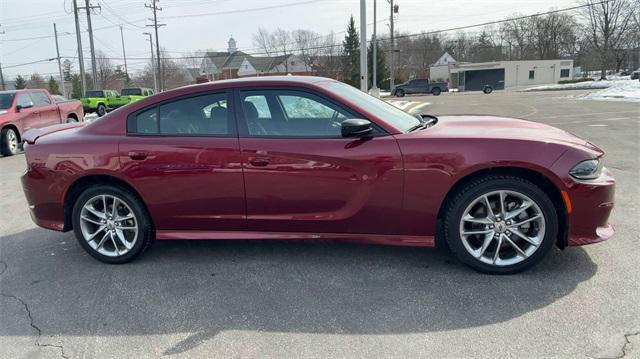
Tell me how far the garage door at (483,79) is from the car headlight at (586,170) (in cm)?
5638

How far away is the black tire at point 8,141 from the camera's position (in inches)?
442

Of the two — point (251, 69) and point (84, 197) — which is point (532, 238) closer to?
point (84, 197)

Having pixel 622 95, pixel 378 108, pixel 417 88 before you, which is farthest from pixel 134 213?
pixel 417 88

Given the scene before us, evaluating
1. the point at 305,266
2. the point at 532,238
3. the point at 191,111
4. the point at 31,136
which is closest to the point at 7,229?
the point at 31,136

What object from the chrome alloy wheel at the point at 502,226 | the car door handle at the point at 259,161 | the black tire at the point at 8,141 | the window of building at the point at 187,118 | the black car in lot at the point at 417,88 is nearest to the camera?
the chrome alloy wheel at the point at 502,226

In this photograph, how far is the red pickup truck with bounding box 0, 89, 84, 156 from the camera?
11336mm

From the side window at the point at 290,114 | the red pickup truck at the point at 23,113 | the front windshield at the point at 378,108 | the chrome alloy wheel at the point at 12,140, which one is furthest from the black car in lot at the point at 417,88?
the side window at the point at 290,114

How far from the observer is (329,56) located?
216 feet

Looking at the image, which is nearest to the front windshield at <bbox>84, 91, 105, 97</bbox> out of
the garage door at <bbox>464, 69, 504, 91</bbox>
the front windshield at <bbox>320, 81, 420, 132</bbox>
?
the front windshield at <bbox>320, 81, 420, 132</bbox>

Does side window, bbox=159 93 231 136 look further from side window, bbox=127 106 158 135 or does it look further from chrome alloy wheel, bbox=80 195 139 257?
chrome alloy wheel, bbox=80 195 139 257

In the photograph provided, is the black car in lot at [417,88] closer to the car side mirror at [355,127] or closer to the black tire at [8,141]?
the black tire at [8,141]

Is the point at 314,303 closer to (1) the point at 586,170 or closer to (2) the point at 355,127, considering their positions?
(2) the point at 355,127

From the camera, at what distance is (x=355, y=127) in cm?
330

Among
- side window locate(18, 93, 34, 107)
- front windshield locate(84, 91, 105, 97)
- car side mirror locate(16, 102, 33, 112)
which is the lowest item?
car side mirror locate(16, 102, 33, 112)
